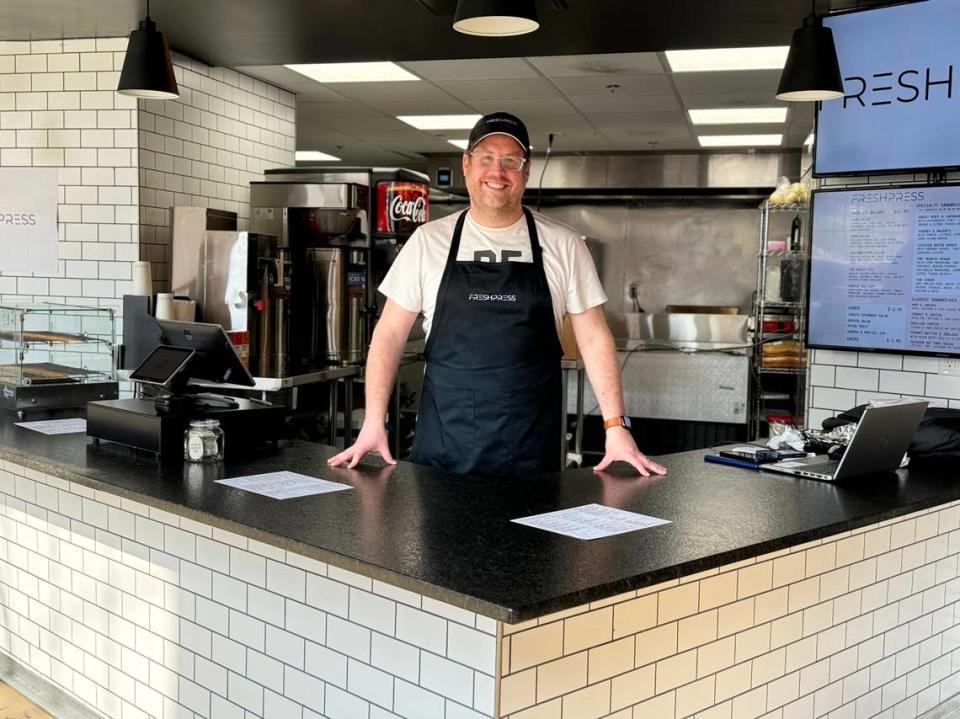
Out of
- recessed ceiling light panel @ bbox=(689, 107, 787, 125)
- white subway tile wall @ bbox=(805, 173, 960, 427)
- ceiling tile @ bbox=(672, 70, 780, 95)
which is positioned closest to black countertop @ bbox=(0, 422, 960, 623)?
white subway tile wall @ bbox=(805, 173, 960, 427)

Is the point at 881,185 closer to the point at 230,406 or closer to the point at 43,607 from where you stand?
the point at 230,406

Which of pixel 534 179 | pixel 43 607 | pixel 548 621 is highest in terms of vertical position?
pixel 534 179

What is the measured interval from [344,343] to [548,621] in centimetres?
386

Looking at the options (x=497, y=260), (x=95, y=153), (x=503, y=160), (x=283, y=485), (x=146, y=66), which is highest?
(x=146, y=66)

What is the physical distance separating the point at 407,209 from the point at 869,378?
270cm

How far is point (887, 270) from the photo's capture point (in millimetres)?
3695

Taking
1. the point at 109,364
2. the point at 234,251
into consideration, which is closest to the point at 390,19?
the point at 234,251

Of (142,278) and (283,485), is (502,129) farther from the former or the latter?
(142,278)

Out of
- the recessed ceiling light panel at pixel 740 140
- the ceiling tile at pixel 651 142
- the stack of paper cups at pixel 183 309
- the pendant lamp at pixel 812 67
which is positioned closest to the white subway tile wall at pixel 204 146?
the stack of paper cups at pixel 183 309

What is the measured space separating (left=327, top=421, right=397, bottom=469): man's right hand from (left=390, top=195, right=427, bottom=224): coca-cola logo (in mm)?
3009

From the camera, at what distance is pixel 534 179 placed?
10383 millimetres

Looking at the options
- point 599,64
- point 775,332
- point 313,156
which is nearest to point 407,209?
point 599,64

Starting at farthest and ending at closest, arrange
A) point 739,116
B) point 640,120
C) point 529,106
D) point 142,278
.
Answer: point 640,120 → point 739,116 → point 529,106 → point 142,278

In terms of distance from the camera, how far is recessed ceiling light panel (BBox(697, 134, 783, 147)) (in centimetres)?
863
